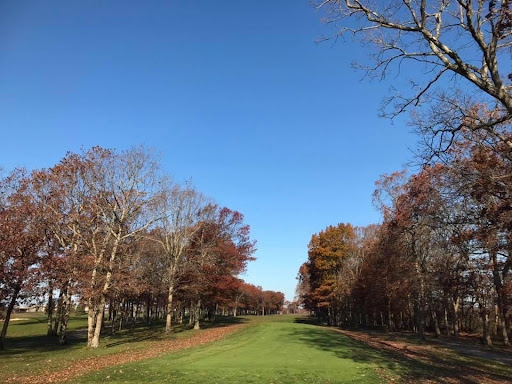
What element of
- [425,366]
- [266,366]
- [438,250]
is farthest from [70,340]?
[438,250]

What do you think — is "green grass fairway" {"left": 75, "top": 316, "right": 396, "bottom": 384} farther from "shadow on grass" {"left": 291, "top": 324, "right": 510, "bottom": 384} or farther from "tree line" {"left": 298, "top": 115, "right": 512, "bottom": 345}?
"tree line" {"left": 298, "top": 115, "right": 512, "bottom": 345}

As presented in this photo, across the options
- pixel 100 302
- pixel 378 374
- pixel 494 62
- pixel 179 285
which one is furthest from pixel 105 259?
pixel 494 62

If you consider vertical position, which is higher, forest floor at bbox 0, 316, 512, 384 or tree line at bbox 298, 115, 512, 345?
tree line at bbox 298, 115, 512, 345

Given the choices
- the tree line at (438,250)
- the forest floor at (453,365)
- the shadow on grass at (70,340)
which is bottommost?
the shadow on grass at (70,340)

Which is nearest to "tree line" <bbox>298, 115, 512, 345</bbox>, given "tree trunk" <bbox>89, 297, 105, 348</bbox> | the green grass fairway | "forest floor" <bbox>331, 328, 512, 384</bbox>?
"forest floor" <bbox>331, 328, 512, 384</bbox>

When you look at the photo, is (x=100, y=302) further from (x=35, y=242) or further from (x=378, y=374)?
(x=378, y=374)

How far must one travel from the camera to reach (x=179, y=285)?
40.3 meters

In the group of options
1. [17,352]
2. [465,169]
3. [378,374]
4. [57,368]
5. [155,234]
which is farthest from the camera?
[155,234]

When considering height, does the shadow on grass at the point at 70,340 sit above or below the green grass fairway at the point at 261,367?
below

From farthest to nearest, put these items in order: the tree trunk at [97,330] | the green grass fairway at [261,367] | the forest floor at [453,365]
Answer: the tree trunk at [97,330] < the forest floor at [453,365] < the green grass fairway at [261,367]

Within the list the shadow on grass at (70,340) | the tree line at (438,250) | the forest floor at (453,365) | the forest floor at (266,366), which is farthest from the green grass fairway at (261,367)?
the shadow on grass at (70,340)

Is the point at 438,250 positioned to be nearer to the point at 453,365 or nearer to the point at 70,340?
the point at 453,365

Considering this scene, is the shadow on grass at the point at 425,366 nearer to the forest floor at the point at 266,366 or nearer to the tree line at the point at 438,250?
the forest floor at the point at 266,366

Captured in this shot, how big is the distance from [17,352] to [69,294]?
15.0 feet
